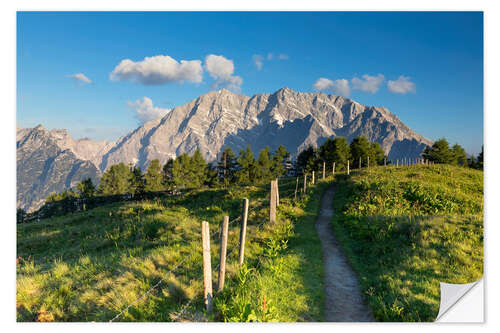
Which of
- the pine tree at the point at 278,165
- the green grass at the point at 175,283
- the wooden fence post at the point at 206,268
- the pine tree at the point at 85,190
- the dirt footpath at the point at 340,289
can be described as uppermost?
the pine tree at the point at 278,165

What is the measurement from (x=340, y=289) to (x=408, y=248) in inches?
130

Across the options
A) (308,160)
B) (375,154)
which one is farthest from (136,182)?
(375,154)

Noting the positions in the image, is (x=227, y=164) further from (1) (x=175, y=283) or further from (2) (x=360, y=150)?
(1) (x=175, y=283)

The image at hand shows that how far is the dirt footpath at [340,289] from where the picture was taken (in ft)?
18.7

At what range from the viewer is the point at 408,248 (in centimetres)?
827

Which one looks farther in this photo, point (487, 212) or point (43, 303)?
point (487, 212)

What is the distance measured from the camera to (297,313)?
5422 millimetres

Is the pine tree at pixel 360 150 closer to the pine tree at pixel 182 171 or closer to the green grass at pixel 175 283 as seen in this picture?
the pine tree at pixel 182 171

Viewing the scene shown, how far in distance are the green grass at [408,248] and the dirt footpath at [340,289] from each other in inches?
9.8

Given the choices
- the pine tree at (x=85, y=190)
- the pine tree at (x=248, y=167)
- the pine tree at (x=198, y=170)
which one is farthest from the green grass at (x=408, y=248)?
the pine tree at (x=85, y=190)
